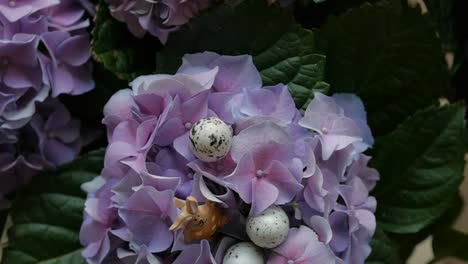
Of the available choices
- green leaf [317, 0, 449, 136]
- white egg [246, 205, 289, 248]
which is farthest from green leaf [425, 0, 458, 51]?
white egg [246, 205, 289, 248]

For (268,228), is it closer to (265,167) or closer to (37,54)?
(265,167)

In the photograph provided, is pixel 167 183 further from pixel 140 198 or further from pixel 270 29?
pixel 270 29

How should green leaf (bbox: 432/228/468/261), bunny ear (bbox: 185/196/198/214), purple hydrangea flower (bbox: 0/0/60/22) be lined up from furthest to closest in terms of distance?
green leaf (bbox: 432/228/468/261)
purple hydrangea flower (bbox: 0/0/60/22)
bunny ear (bbox: 185/196/198/214)

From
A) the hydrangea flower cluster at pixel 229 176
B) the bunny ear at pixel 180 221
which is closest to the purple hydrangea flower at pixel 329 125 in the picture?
the hydrangea flower cluster at pixel 229 176

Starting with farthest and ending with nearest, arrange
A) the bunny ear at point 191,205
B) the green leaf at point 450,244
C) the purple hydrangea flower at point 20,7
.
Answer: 1. the green leaf at point 450,244
2. the purple hydrangea flower at point 20,7
3. the bunny ear at point 191,205

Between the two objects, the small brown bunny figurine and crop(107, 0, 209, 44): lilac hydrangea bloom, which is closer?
the small brown bunny figurine

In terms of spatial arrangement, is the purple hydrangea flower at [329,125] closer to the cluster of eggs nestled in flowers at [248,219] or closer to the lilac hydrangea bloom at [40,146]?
the cluster of eggs nestled in flowers at [248,219]

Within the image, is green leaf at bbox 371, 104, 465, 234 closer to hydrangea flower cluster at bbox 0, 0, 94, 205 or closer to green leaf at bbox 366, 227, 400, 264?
green leaf at bbox 366, 227, 400, 264
